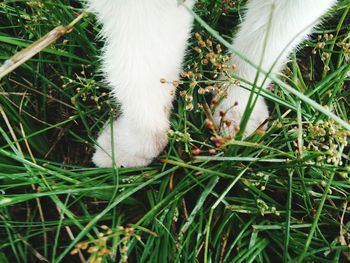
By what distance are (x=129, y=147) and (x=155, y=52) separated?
50cm

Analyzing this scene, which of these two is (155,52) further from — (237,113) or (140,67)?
(237,113)

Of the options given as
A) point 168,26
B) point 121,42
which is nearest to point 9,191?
point 121,42

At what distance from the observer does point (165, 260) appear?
57.1 inches

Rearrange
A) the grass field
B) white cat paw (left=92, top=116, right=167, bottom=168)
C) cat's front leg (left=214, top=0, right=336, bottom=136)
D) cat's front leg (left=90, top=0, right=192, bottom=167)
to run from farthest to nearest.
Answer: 1. white cat paw (left=92, top=116, right=167, bottom=168)
2. the grass field
3. cat's front leg (left=214, top=0, right=336, bottom=136)
4. cat's front leg (left=90, top=0, right=192, bottom=167)

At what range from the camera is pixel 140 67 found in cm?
129

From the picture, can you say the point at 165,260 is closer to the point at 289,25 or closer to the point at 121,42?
the point at 121,42

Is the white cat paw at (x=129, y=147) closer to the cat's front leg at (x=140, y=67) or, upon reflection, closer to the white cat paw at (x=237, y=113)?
the cat's front leg at (x=140, y=67)

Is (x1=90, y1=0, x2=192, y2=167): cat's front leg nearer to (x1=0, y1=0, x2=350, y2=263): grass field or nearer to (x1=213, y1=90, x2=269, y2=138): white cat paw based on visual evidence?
(x1=0, y1=0, x2=350, y2=263): grass field

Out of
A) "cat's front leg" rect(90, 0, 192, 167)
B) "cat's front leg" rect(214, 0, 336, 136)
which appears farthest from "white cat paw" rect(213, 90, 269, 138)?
"cat's front leg" rect(90, 0, 192, 167)

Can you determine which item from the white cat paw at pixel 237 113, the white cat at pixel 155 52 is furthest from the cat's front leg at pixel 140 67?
the white cat paw at pixel 237 113

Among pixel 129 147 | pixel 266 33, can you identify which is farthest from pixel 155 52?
pixel 129 147

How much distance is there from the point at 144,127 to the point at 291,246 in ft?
2.06

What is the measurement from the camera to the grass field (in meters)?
1.47

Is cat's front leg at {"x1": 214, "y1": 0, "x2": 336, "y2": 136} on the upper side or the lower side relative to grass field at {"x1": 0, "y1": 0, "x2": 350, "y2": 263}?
upper
